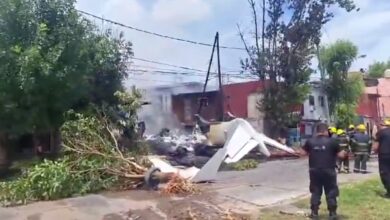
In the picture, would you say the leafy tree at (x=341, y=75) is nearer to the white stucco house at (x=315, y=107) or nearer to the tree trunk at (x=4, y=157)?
the white stucco house at (x=315, y=107)

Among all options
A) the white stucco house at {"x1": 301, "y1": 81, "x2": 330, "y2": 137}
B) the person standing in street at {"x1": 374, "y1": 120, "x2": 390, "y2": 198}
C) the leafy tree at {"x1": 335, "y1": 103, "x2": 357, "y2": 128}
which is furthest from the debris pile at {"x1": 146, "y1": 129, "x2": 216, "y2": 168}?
the leafy tree at {"x1": 335, "y1": 103, "x2": 357, "y2": 128}

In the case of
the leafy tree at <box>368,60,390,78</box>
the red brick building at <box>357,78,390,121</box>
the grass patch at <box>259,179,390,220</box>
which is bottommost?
the grass patch at <box>259,179,390,220</box>

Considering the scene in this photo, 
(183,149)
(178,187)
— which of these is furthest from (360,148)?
(183,149)

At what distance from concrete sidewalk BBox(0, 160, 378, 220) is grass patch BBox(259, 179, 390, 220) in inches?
29.7

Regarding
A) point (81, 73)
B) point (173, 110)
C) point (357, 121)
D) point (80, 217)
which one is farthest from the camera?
point (357, 121)

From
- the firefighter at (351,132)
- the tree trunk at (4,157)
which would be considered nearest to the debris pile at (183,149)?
the firefighter at (351,132)

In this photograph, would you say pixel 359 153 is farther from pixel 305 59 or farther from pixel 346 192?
pixel 305 59

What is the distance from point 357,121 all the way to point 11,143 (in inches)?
1065

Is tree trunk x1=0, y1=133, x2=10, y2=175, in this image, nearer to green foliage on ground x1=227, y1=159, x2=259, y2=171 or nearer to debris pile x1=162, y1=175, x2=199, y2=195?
debris pile x1=162, y1=175, x2=199, y2=195

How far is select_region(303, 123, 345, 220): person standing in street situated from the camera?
8242 mm

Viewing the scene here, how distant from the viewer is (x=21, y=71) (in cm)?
1311

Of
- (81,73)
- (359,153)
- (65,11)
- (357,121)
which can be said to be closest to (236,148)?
(359,153)

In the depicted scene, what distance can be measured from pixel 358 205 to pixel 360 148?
5.37 metres

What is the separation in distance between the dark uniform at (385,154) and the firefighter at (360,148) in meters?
4.10
